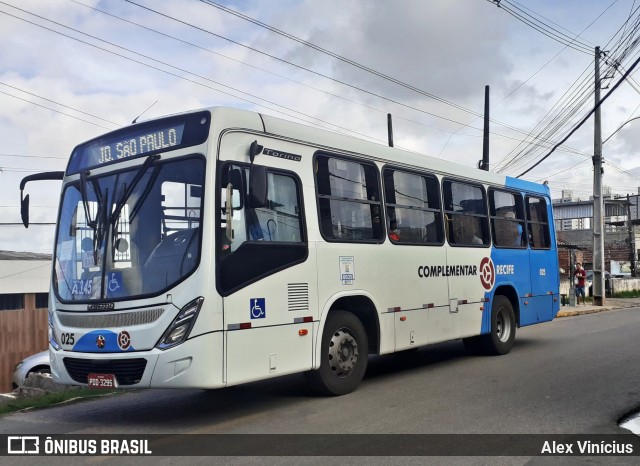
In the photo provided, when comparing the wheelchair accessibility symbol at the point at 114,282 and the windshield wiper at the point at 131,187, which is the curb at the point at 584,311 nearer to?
the windshield wiper at the point at 131,187

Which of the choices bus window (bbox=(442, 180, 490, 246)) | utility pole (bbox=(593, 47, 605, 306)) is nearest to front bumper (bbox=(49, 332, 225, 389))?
bus window (bbox=(442, 180, 490, 246))

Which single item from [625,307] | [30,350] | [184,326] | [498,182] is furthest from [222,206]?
[625,307]

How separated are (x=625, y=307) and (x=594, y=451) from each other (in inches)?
903

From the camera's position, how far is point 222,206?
6.99 meters

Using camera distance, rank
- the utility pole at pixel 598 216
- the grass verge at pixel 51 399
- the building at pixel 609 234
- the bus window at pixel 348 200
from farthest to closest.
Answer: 1. the building at pixel 609 234
2. the utility pole at pixel 598 216
3. the grass verge at pixel 51 399
4. the bus window at pixel 348 200

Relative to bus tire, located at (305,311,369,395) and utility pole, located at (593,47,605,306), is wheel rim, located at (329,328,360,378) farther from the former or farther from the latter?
utility pole, located at (593,47,605,306)

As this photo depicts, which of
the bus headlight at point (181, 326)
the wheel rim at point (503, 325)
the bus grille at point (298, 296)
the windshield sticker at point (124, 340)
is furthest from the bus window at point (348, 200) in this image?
the wheel rim at point (503, 325)

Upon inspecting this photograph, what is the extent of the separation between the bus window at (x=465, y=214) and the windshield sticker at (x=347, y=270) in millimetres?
2768

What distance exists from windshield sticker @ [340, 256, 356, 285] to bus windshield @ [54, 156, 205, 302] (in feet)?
7.33

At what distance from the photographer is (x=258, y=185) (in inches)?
273

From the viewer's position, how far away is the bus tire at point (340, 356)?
8.15 meters

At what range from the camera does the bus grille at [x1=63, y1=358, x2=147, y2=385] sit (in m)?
6.78

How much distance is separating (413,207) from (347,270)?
202cm

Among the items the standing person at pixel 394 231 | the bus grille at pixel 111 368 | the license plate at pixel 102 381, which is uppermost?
the standing person at pixel 394 231
